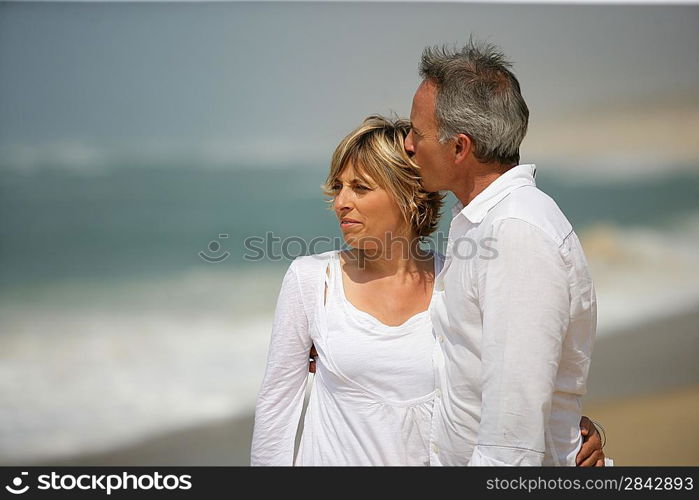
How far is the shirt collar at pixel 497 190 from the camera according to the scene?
1705 mm

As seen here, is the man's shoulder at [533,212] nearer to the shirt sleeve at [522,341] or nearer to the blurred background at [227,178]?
the shirt sleeve at [522,341]

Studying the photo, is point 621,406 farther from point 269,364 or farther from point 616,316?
point 269,364

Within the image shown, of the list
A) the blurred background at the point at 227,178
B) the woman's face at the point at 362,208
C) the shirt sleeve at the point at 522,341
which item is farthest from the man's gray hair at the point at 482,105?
the blurred background at the point at 227,178

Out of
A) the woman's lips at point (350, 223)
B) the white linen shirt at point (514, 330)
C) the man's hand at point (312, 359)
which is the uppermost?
the woman's lips at point (350, 223)

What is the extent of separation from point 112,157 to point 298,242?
131cm

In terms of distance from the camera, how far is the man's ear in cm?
178

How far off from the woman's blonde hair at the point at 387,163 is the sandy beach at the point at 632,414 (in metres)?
2.71

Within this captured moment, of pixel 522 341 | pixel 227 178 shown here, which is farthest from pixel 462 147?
pixel 227 178

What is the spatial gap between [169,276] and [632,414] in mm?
2926

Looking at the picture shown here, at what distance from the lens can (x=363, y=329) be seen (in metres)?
2.07

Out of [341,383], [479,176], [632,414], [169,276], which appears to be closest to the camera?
[479,176]

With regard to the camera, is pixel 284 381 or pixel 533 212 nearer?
pixel 533 212

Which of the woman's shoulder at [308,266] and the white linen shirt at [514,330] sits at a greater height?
the woman's shoulder at [308,266]

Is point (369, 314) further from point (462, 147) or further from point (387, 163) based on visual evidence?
point (462, 147)
